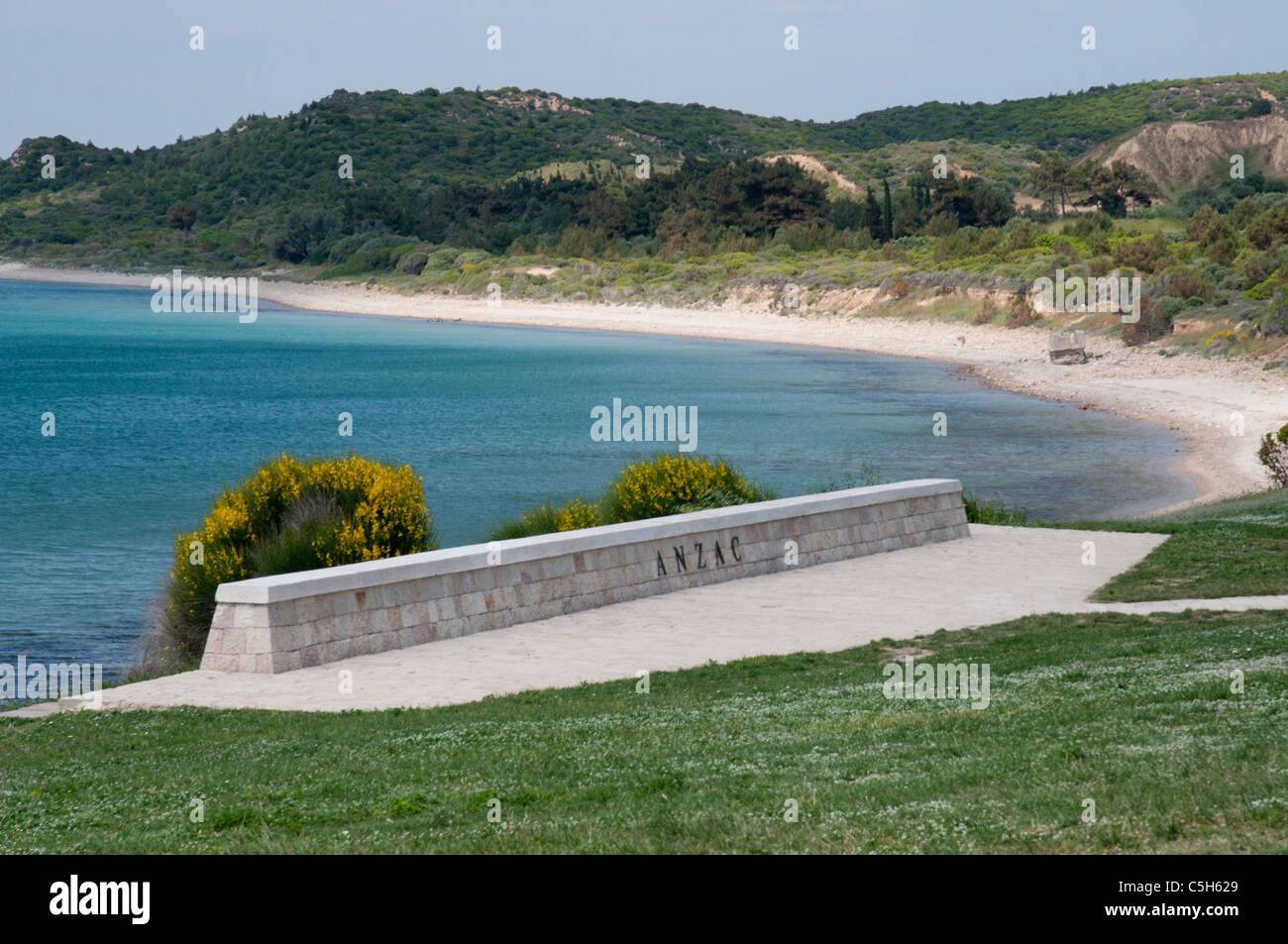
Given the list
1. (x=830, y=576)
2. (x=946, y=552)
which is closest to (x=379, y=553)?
(x=830, y=576)

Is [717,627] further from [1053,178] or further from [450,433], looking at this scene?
[1053,178]

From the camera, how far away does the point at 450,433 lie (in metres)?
48.3

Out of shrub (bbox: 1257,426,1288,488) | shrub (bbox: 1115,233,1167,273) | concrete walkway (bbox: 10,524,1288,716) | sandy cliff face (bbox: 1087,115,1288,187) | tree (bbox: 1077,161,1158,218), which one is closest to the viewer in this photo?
concrete walkway (bbox: 10,524,1288,716)

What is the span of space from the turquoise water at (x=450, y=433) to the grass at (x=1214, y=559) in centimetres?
855

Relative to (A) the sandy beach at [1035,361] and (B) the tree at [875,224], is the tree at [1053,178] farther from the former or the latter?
(A) the sandy beach at [1035,361]

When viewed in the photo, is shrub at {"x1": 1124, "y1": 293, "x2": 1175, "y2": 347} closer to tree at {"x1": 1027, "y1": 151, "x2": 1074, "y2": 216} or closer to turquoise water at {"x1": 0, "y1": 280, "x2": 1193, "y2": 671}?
turquoise water at {"x1": 0, "y1": 280, "x2": 1193, "y2": 671}

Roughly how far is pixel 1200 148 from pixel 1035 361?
81125 mm

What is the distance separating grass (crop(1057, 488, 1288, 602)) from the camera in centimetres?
1451

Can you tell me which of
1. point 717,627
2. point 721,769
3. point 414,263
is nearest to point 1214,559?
point 717,627

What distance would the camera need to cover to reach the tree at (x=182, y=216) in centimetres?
14950

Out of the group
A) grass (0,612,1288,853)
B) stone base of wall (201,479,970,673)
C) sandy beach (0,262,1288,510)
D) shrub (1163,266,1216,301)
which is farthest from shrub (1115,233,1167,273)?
grass (0,612,1288,853)

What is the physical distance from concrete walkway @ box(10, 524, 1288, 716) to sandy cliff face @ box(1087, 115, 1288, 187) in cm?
11236

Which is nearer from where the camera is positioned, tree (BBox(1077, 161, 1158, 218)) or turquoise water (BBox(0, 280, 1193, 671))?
turquoise water (BBox(0, 280, 1193, 671))
